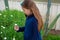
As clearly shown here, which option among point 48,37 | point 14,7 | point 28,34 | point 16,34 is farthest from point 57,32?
point 28,34

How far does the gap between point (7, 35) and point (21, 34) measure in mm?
Result: 248

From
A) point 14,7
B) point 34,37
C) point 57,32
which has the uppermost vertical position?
point 34,37

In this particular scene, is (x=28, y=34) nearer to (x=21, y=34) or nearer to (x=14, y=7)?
(x=21, y=34)

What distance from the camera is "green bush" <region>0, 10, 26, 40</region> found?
3.92 m

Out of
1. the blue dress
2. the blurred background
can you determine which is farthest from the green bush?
the blue dress

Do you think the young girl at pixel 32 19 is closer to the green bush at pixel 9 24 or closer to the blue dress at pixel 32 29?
the blue dress at pixel 32 29

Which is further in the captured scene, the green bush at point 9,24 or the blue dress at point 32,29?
the green bush at point 9,24

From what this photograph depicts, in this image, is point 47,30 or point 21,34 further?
point 47,30

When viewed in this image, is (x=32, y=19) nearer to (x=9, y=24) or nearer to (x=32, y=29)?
(x=32, y=29)

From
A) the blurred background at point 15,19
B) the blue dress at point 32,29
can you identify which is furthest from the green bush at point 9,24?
the blue dress at point 32,29

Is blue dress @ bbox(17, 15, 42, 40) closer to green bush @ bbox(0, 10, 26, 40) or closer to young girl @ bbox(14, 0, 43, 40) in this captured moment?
young girl @ bbox(14, 0, 43, 40)

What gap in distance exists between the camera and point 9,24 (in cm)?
439

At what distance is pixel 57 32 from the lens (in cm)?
656

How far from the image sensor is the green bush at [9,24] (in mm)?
3916
